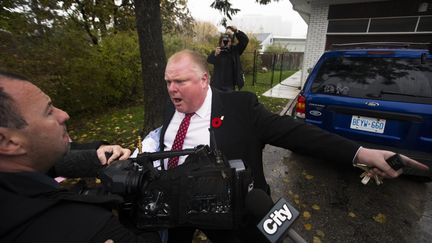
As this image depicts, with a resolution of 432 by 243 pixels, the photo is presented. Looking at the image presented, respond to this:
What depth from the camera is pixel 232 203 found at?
3.44 feet

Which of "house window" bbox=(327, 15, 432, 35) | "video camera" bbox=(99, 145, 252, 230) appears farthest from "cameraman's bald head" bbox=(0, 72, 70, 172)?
"house window" bbox=(327, 15, 432, 35)

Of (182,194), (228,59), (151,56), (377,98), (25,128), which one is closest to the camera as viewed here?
(25,128)

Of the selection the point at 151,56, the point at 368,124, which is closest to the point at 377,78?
the point at 368,124

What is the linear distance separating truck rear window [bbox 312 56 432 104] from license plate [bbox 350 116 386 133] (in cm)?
29

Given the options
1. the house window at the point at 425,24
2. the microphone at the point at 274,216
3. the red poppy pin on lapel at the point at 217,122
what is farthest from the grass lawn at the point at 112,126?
the house window at the point at 425,24

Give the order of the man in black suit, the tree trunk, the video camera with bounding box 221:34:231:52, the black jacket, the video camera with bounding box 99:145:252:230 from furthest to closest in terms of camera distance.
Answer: the video camera with bounding box 221:34:231:52 < the tree trunk < the man in black suit < the video camera with bounding box 99:145:252:230 < the black jacket

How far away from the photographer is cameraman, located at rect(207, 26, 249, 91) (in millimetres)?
5881

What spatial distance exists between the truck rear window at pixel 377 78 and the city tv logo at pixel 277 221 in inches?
114

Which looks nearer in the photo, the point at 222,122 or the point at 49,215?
the point at 49,215

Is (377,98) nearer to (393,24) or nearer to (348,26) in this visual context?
(348,26)

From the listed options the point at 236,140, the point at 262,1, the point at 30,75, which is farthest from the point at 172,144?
the point at 262,1

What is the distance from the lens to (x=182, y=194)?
41.0 inches

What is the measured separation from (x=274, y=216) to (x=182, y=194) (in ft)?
1.26

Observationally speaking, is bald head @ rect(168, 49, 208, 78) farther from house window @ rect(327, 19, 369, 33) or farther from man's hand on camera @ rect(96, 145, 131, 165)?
house window @ rect(327, 19, 369, 33)
